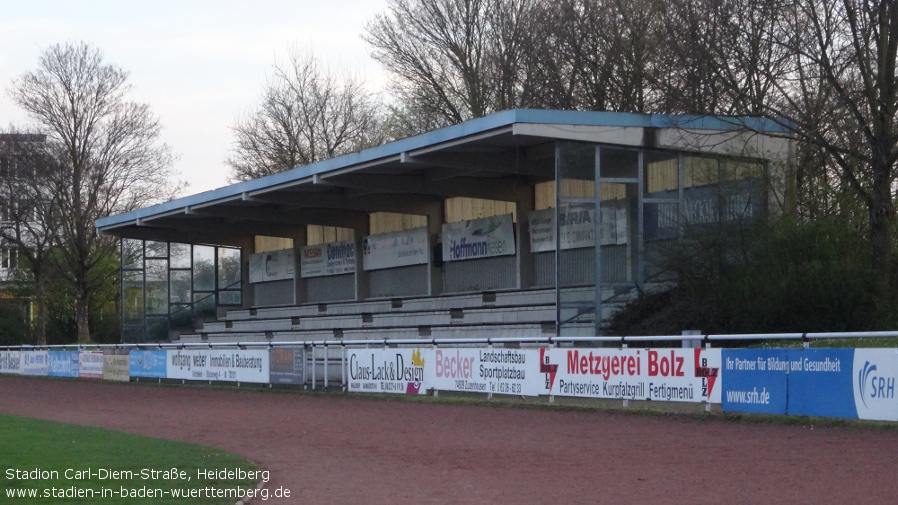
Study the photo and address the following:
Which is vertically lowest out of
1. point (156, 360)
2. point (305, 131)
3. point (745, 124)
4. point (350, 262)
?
point (156, 360)

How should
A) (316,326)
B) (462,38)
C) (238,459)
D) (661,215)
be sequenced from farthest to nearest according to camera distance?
1. (462,38)
2. (316,326)
3. (661,215)
4. (238,459)

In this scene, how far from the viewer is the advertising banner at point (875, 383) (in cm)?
1444

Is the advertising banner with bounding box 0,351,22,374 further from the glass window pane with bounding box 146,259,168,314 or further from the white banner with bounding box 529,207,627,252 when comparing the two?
the white banner with bounding box 529,207,627,252

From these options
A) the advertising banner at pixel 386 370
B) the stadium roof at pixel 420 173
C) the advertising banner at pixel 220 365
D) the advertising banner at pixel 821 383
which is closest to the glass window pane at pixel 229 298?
the stadium roof at pixel 420 173

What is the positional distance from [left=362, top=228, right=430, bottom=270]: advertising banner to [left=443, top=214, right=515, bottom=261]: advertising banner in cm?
127

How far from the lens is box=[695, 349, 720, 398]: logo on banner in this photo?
17.3 metres

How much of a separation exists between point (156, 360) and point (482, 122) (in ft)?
48.7

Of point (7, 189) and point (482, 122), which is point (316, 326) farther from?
point (7, 189)

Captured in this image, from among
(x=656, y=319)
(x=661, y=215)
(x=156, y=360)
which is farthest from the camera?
(x=156, y=360)

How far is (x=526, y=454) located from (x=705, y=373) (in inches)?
193

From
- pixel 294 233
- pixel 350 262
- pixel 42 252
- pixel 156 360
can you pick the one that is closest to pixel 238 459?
pixel 156 360

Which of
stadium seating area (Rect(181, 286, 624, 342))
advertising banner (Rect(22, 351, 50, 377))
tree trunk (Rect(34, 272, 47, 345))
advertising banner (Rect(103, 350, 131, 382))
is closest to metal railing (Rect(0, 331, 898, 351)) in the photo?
advertising banner (Rect(103, 350, 131, 382))

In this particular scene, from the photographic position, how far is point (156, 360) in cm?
3375

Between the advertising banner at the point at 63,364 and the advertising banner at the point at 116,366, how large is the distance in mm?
2599
